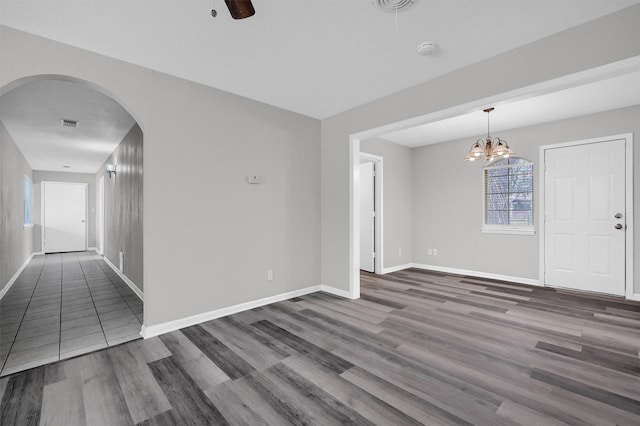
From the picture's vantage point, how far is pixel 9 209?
182 inches

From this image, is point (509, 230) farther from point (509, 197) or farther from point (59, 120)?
point (59, 120)

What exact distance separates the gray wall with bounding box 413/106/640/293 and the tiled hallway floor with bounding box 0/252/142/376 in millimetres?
5434

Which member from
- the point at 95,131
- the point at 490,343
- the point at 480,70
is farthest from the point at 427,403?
the point at 95,131

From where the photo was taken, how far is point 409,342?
271 cm

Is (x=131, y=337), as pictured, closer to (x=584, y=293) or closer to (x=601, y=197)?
(x=584, y=293)

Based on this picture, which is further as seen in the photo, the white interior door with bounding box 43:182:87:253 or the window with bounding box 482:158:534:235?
the white interior door with bounding box 43:182:87:253

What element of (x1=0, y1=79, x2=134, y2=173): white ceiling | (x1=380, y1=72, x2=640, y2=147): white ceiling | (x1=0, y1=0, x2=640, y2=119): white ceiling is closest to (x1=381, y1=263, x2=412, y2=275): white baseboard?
(x1=380, y1=72, x2=640, y2=147): white ceiling

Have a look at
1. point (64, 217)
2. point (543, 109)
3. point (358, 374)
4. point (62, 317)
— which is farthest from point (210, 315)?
point (64, 217)

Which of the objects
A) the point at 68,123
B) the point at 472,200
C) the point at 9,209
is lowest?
the point at 9,209

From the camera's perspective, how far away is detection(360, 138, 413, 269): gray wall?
5.81 m

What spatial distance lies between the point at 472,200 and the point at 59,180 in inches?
460

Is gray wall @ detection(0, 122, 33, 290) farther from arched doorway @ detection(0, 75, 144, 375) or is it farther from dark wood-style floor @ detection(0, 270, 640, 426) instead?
dark wood-style floor @ detection(0, 270, 640, 426)

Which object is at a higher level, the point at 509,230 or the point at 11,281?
the point at 509,230

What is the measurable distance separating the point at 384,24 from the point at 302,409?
2.83 metres
